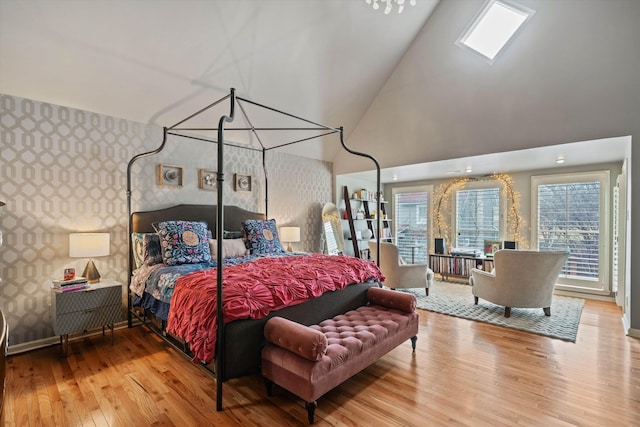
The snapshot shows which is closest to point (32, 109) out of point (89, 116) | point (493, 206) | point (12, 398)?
point (89, 116)

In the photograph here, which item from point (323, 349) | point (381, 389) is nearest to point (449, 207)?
point (381, 389)

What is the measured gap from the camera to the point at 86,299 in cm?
305

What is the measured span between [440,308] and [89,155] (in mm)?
4788

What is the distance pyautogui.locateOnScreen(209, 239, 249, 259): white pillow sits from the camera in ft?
12.3

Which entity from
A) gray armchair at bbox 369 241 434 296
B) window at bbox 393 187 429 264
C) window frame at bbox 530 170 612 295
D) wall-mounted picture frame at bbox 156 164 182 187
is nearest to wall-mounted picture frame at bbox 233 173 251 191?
wall-mounted picture frame at bbox 156 164 182 187

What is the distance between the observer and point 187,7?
299cm

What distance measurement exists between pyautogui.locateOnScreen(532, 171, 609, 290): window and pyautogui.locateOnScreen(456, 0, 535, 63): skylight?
8.60ft

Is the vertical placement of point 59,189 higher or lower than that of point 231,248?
higher

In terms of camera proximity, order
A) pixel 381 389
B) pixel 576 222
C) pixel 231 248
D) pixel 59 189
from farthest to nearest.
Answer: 1. pixel 576 222
2. pixel 231 248
3. pixel 59 189
4. pixel 381 389

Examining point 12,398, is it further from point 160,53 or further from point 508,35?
point 508,35

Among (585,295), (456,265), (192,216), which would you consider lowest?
(585,295)

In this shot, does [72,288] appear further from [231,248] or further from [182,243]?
[231,248]

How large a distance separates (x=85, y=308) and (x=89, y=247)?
59 centimetres

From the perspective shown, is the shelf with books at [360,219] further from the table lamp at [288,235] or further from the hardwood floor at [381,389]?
the hardwood floor at [381,389]
